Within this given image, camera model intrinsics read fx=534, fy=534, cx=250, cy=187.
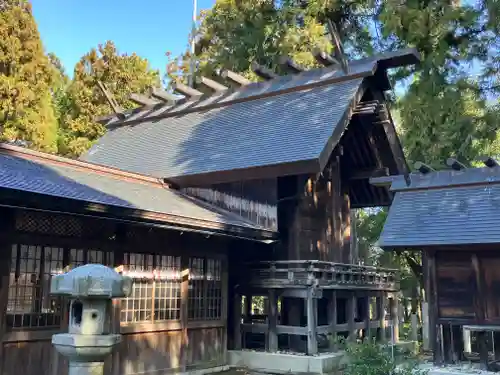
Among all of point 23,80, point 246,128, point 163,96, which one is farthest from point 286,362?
point 23,80

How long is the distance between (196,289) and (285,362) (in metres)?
2.56

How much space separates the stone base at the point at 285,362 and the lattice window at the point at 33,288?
15.8ft

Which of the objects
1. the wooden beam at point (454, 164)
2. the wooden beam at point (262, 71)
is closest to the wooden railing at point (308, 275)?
the wooden beam at point (454, 164)

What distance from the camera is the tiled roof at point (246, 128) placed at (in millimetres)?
12648

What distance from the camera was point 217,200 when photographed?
13664mm

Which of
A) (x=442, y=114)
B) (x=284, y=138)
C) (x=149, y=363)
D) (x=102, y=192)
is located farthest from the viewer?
(x=442, y=114)

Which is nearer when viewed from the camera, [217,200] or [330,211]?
[217,200]

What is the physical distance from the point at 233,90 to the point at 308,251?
5.89 meters

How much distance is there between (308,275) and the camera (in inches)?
470

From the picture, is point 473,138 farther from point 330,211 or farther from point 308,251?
point 308,251

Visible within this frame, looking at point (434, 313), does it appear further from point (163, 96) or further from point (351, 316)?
point (163, 96)

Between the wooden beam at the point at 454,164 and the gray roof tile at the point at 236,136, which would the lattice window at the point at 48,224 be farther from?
the wooden beam at the point at 454,164

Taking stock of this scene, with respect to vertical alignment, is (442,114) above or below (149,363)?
above

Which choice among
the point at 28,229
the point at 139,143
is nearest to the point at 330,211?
the point at 139,143
